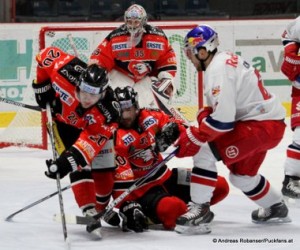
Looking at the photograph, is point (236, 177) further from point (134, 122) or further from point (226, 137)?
point (134, 122)

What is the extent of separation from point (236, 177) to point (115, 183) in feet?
1.69

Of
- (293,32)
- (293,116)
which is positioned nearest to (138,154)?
(293,116)

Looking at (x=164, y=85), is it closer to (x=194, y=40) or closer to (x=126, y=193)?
(x=194, y=40)

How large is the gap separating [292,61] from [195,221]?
4.53 ft

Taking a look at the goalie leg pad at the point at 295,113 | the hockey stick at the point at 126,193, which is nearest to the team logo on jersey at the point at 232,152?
the hockey stick at the point at 126,193

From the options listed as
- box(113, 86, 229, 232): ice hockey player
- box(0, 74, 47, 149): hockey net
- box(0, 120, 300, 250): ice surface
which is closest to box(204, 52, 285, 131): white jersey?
box(113, 86, 229, 232): ice hockey player

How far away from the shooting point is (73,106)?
374 cm

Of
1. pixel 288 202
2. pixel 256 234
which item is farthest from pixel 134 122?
pixel 288 202

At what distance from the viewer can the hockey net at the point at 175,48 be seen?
677 centimetres

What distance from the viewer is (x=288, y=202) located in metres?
4.48

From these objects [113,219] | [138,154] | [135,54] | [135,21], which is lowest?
[113,219]

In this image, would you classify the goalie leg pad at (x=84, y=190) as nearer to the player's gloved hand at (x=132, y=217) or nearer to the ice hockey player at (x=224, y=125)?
the player's gloved hand at (x=132, y=217)

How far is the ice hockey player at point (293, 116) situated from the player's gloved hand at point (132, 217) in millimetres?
1054

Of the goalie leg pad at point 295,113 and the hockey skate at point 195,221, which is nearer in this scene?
the hockey skate at point 195,221
